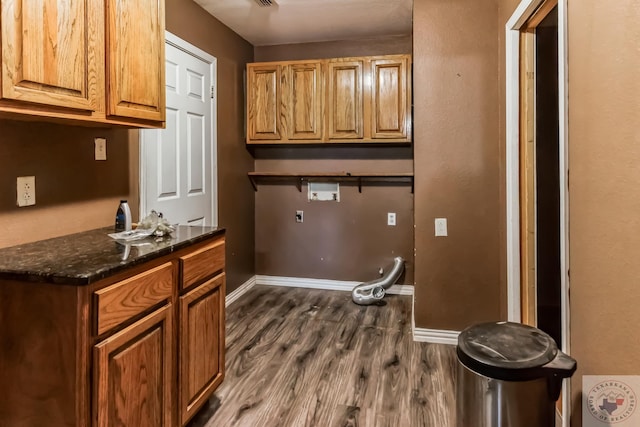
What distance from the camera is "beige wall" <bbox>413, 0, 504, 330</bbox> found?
277 cm

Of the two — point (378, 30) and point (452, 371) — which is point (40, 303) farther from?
point (378, 30)

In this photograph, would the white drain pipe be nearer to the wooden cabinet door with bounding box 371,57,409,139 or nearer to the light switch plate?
the light switch plate

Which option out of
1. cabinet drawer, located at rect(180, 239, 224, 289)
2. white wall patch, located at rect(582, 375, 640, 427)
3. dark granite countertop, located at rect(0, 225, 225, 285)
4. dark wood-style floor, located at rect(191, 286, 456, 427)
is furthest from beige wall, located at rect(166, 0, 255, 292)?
white wall patch, located at rect(582, 375, 640, 427)

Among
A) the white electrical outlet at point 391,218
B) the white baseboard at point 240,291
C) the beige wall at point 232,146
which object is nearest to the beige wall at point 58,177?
the beige wall at point 232,146

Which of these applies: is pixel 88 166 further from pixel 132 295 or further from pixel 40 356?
pixel 40 356

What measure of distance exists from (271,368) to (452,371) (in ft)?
3.68

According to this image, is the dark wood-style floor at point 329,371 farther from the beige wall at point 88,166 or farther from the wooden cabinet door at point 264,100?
the wooden cabinet door at point 264,100

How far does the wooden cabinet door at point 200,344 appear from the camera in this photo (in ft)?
5.90

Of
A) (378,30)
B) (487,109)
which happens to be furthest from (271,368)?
(378,30)

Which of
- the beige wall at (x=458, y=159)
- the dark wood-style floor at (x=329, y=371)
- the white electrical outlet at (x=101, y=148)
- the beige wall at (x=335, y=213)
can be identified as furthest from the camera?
the beige wall at (x=335, y=213)

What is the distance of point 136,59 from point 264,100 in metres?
2.11

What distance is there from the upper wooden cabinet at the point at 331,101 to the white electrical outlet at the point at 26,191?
93.7 inches

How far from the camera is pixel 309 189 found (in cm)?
431

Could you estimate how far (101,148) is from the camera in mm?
2227
